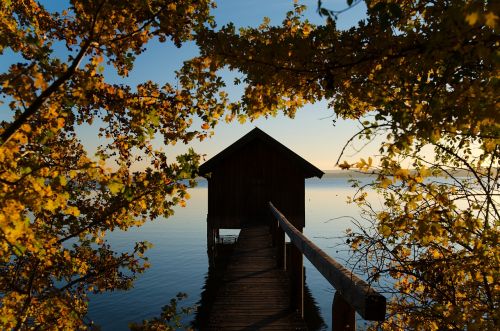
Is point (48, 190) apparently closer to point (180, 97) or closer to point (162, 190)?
point (162, 190)

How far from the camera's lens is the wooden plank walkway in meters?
6.09

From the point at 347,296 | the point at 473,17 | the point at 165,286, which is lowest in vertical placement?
the point at 165,286

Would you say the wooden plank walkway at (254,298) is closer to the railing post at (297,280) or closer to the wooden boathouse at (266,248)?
the wooden boathouse at (266,248)

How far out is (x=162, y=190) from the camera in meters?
5.25

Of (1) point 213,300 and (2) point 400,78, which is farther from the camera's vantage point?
A: (1) point 213,300

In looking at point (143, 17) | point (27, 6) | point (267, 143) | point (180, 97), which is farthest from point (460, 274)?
point (267, 143)

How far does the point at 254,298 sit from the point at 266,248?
205 inches

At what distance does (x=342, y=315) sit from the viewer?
3225mm

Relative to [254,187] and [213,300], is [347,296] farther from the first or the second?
[213,300]

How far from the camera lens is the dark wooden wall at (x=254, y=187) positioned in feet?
65.6

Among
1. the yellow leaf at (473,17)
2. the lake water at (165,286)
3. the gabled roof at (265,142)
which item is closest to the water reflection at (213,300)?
the lake water at (165,286)

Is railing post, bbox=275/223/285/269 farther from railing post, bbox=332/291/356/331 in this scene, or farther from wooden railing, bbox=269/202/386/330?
railing post, bbox=332/291/356/331

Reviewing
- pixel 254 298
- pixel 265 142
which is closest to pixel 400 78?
pixel 254 298

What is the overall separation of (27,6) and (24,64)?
3.14 meters
